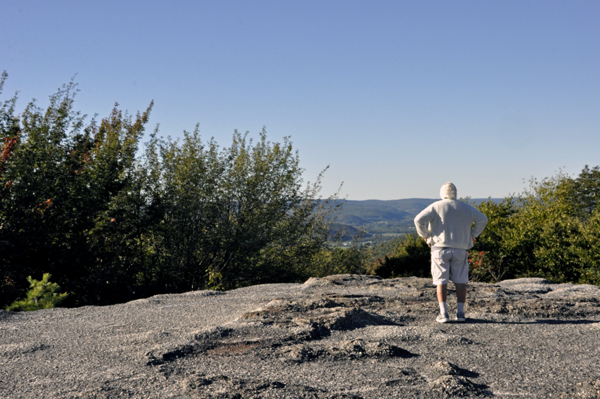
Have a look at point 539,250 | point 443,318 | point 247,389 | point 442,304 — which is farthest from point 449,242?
point 539,250

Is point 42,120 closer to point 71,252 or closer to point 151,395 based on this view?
point 71,252

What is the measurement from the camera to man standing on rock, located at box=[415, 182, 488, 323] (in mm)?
6363

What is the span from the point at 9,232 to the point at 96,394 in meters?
8.34

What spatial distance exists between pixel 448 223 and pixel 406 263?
10.8 metres

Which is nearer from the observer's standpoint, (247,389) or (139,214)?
(247,389)

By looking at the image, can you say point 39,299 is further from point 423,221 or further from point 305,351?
point 423,221

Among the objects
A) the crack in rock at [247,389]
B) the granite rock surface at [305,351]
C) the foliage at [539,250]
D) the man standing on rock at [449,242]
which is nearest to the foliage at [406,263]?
the foliage at [539,250]

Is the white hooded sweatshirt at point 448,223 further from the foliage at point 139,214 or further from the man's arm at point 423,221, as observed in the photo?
the foliage at point 139,214

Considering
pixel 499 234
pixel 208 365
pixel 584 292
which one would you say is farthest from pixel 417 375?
pixel 499 234

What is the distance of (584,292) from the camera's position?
9312 millimetres

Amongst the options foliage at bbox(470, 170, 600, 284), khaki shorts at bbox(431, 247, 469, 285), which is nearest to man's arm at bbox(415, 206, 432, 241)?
khaki shorts at bbox(431, 247, 469, 285)

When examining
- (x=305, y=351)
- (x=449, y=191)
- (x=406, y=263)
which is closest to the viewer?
(x=305, y=351)

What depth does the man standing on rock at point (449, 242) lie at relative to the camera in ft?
20.9

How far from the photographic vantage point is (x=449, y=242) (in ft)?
20.9
